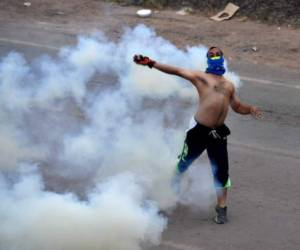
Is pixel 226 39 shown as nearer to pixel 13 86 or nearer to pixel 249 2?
pixel 249 2

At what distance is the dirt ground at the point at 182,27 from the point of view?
40.2ft

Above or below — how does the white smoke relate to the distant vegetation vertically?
above

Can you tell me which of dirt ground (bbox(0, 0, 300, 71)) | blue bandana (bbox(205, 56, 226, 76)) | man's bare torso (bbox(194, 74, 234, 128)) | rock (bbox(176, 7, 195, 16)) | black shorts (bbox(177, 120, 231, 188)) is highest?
blue bandana (bbox(205, 56, 226, 76))

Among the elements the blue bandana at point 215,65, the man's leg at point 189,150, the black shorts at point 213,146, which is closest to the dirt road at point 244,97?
the man's leg at point 189,150

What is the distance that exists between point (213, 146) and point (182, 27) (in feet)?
23.5

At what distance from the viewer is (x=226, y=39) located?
12.8 meters

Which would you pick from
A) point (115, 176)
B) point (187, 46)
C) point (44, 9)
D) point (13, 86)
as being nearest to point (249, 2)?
point (187, 46)

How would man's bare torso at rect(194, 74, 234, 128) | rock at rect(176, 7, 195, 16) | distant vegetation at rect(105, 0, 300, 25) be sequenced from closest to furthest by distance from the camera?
man's bare torso at rect(194, 74, 234, 128), distant vegetation at rect(105, 0, 300, 25), rock at rect(176, 7, 195, 16)

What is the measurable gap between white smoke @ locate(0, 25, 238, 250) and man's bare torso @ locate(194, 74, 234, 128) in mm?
814

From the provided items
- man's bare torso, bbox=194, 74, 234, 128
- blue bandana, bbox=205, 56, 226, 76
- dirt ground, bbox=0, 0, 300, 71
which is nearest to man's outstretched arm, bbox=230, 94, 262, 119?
man's bare torso, bbox=194, 74, 234, 128

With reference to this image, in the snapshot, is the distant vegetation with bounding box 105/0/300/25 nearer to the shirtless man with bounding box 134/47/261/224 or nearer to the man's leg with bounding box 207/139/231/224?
the shirtless man with bounding box 134/47/261/224

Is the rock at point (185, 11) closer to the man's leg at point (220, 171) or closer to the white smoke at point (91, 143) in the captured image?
the white smoke at point (91, 143)

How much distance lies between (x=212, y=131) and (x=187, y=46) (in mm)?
5782

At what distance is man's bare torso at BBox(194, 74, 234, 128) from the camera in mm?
6500
